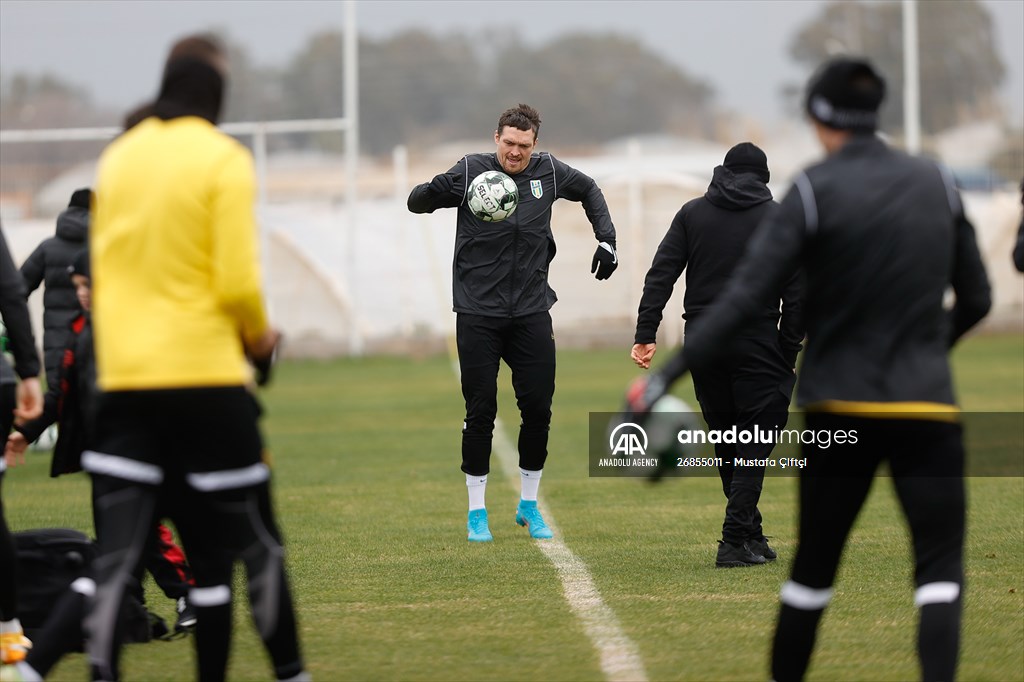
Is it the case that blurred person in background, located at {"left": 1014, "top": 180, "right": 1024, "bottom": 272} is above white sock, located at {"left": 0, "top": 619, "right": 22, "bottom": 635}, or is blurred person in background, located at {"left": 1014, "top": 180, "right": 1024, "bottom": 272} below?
above

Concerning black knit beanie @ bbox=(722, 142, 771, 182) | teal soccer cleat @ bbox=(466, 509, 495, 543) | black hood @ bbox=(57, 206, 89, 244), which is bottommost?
teal soccer cleat @ bbox=(466, 509, 495, 543)

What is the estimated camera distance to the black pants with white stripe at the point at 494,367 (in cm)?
849

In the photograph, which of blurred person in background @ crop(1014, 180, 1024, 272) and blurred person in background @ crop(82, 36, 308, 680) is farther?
blurred person in background @ crop(1014, 180, 1024, 272)

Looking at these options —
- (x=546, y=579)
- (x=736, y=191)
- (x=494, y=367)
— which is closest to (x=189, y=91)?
(x=546, y=579)

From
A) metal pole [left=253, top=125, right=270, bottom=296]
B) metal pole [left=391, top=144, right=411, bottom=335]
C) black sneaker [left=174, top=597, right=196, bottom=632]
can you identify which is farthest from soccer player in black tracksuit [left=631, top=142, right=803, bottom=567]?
metal pole [left=391, top=144, right=411, bottom=335]

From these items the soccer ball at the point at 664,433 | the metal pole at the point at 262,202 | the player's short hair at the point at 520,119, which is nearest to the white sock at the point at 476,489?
the player's short hair at the point at 520,119

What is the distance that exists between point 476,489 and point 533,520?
0.42m

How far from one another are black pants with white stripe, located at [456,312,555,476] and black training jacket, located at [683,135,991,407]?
13.2ft

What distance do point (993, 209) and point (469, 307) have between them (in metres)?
23.5

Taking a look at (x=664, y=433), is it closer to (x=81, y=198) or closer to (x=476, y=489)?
(x=476, y=489)

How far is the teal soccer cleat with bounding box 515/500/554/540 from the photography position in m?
8.66

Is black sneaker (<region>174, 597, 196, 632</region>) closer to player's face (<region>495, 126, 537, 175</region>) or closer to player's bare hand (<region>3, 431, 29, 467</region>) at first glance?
player's bare hand (<region>3, 431, 29, 467</region>)

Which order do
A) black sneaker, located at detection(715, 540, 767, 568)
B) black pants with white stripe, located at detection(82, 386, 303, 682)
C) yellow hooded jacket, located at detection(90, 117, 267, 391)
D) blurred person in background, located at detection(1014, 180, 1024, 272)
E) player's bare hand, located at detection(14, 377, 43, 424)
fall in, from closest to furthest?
yellow hooded jacket, located at detection(90, 117, 267, 391) < black pants with white stripe, located at detection(82, 386, 303, 682) < player's bare hand, located at detection(14, 377, 43, 424) < blurred person in background, located at detection(1014, 180, 1024, 272) < black sneaker, located at detection(715, 540, 767, 568)

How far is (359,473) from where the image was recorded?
1208 centimetres
